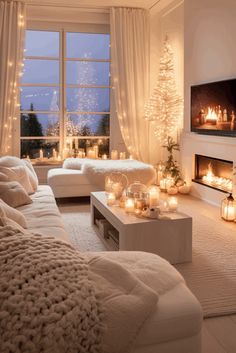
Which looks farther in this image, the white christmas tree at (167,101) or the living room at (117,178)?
the white christmas tree at (167,101)

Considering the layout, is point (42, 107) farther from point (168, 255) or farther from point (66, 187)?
point (168, 255)

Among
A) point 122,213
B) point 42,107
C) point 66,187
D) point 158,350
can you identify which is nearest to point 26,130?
point 42,107

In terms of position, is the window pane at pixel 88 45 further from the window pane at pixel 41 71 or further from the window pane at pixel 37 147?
the window pane at pixel 37 147

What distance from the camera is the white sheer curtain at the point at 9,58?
6.23 metres

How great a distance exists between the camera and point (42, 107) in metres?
6.88

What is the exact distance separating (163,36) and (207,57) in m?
1.95

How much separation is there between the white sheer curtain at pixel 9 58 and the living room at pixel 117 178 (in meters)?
0.02

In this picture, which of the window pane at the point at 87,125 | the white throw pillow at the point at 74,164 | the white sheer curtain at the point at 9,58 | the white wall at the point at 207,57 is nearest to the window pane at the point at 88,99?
the window pane at the point at 87,125

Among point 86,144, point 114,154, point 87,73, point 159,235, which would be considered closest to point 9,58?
point 87,73

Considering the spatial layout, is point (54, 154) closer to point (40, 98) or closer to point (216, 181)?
point (40, 98)

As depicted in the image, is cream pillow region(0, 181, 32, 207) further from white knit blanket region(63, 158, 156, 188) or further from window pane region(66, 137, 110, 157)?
window pane region(66, 137, 110, 157)

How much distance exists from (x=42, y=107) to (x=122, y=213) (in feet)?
14.0

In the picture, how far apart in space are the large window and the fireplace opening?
83.8 inches

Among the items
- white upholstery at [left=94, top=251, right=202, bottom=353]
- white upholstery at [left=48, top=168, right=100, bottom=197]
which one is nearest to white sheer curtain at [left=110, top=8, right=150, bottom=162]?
white upholstery at [left=48, top=168, right=100, bottom=197]
